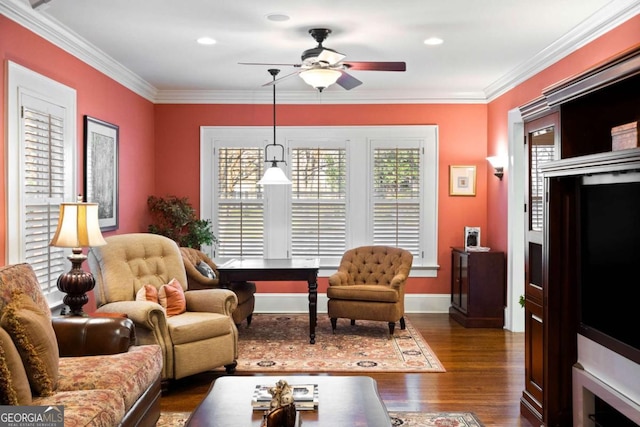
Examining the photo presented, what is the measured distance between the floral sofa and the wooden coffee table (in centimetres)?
44

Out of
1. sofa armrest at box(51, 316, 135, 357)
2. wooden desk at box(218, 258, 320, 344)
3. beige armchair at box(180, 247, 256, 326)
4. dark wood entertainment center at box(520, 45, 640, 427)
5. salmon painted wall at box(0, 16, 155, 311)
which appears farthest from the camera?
beige armchair at box(180, 247, 256, 326)

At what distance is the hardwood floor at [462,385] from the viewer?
388cm

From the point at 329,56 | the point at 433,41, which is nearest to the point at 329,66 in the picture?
the point at 329,56

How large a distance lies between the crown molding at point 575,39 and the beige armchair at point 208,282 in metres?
3.51

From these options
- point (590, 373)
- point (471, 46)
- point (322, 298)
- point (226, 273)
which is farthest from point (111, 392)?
point (322, 298)

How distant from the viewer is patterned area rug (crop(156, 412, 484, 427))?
3.56m

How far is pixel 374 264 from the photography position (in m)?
6.36

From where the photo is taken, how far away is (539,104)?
352cm

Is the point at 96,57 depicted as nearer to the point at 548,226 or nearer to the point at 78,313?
the point at 78,313

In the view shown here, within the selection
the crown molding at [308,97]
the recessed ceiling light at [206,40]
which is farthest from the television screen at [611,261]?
the crown molding at [308,97]

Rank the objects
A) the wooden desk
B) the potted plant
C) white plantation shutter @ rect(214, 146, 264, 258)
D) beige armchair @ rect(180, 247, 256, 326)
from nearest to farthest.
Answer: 1. the wooden desk
2. beige armchair @ rect(180, 247, 256, 326)
3. the potted plant
4. white plantation shutter @ rect(214, 146, 264, 258)

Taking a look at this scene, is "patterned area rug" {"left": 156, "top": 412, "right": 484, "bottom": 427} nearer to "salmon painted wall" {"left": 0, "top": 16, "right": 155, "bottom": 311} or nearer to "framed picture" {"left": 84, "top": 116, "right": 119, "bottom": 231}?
"salmon painted wall" {"left": 0, "top": 16, "right": 155, "bottom": 311}

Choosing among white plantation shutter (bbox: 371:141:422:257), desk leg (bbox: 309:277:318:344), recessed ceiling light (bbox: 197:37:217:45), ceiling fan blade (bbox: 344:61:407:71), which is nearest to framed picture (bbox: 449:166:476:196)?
white plantation shutter (bbox: 371:141:422:257)

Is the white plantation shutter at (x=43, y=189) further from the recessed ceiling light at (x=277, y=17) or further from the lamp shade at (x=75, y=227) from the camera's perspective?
the recessed ceiling light at (x=277, y=17)
